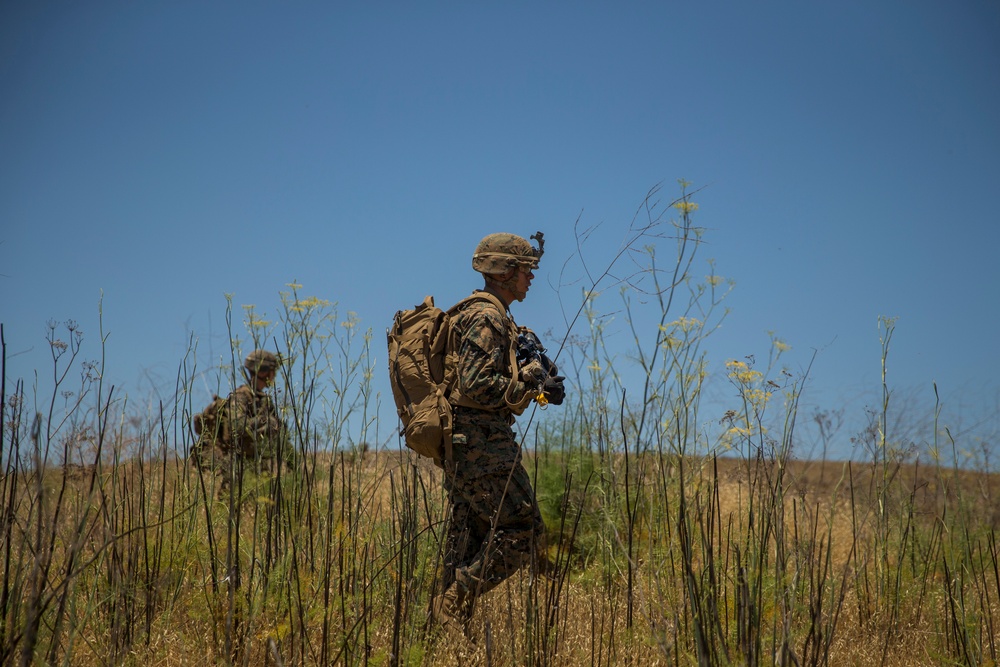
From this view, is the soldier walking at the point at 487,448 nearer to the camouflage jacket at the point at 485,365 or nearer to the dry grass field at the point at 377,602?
the camouflage jacket at the point at 485,365

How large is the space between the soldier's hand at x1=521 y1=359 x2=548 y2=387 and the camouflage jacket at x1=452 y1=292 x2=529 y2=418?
0.03 m

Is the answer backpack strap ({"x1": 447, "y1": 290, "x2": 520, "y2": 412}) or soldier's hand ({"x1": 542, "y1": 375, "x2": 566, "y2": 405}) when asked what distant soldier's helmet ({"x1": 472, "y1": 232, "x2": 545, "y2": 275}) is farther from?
soldier's hand ({"x1": 542, "y1": 375, "x2": 566, "y2": 405})

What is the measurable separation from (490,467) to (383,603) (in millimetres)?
678

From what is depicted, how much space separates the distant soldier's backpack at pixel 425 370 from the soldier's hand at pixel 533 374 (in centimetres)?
29

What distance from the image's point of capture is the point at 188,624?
2904 mm

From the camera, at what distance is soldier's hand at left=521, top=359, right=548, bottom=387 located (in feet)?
11.0

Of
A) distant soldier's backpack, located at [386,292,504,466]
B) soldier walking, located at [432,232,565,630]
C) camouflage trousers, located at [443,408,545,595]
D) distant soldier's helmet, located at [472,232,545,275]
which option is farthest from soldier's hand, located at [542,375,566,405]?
distant soldier's helmet, located at [472,232,545,275]

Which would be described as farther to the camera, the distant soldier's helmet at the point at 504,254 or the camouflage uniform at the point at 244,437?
the distant soldier's helmet at the point at 504,254

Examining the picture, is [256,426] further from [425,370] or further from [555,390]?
[555,390]

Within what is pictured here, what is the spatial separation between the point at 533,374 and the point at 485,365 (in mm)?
190

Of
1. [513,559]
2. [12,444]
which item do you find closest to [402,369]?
[513,559]

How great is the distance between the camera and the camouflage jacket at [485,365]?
10.8 feet

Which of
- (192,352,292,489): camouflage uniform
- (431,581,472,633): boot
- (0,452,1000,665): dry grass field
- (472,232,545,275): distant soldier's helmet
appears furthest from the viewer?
(472,232,545,275): distant soldier's helmet

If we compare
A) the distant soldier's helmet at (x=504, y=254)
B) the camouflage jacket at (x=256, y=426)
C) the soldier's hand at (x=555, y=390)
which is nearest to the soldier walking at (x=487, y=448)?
the soldier's hand at (x=555, y=390)
